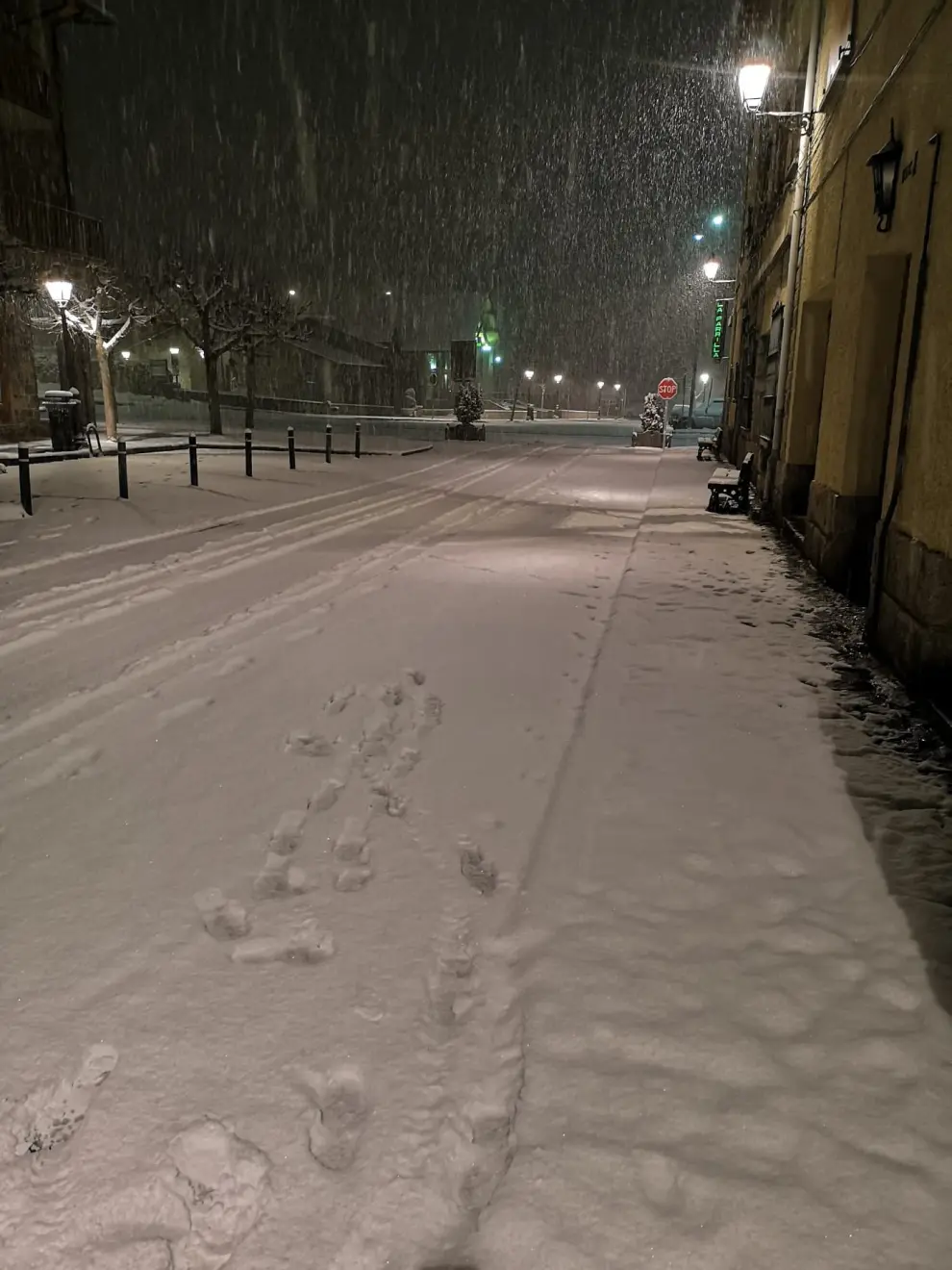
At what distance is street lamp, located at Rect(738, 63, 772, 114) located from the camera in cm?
1000

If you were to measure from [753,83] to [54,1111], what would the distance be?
12.2 meters

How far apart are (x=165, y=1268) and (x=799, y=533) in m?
9.40

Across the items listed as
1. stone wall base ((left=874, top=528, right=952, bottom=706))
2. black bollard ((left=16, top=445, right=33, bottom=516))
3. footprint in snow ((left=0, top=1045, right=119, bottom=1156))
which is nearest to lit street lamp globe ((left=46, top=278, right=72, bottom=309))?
black bollard ((left=16, top=445, right=33, bottom=516))

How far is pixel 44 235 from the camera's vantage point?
78.2ft

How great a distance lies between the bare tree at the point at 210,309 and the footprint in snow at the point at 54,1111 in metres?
30.3

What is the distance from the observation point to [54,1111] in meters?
2.04

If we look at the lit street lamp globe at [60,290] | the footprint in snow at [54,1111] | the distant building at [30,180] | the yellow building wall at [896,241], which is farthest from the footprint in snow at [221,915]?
the distant building at [30,180]

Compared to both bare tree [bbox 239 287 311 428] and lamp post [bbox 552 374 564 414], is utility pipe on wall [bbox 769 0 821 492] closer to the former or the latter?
bare tree [bbox 239 287 311 428]

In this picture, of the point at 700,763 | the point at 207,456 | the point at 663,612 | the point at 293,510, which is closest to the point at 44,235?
the point at 207,456

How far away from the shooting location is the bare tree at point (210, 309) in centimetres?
3030

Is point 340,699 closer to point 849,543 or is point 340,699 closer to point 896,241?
point 849,543

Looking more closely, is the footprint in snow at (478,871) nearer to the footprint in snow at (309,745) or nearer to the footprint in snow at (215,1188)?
the footprint in snow at (309,745)

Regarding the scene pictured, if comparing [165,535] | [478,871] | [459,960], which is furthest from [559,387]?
[459,960]

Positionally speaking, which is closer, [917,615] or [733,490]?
[917,615]
